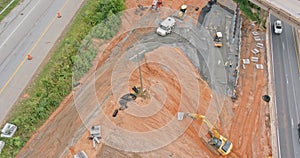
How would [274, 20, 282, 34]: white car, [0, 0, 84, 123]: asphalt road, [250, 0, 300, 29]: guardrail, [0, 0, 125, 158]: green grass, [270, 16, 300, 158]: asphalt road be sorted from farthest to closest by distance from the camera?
[274, 20, 282, 34]: white car → [250, 0, 300, 29]: guardrail → [0, 0, 84, 123]: asphalt road → [270, 16, 300, 158]: asphalt road → [0, 0, 125, 158]: green grass

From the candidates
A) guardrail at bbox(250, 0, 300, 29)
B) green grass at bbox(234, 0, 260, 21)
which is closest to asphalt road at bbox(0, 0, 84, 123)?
green grass at bbox(234, 0, 260, 21)

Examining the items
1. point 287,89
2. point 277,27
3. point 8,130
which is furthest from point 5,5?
point 287,89

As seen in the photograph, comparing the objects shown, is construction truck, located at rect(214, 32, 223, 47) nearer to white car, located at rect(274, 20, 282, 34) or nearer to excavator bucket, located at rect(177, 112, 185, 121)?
white car, located at rect(274, 20, 282, 34)

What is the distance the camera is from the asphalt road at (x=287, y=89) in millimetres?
32688

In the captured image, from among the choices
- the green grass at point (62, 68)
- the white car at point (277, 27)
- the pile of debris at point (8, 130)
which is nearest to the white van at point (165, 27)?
the green grass at point (62, 68)

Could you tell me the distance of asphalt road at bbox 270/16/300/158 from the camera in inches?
1287

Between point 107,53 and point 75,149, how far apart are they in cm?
1329

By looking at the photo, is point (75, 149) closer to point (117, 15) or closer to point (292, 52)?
point (117, 15)

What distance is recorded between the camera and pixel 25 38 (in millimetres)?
38188

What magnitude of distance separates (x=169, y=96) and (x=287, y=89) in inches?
604

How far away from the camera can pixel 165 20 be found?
4097 cm

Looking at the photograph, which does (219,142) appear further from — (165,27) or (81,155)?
(165,27)

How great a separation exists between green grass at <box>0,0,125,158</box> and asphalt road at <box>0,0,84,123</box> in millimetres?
1181

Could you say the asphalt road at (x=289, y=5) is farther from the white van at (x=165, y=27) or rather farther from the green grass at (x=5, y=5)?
the green grass at (x=5, y=5)
